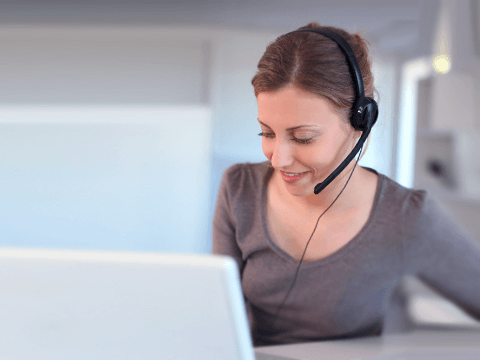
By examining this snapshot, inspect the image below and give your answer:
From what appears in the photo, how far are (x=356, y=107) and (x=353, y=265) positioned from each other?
1.08ft

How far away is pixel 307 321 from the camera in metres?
0.90

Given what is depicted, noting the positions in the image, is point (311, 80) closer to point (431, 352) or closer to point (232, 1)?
point (431, 352)

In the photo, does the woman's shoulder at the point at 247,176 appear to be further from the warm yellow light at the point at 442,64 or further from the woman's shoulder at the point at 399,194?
the warm yellow light at the point at 442,64

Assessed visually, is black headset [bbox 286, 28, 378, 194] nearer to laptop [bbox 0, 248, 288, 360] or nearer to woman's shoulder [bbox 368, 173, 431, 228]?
woman's shoulder [bbox 368, 173, 431, 228]

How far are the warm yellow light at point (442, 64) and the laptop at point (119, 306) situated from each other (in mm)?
1702

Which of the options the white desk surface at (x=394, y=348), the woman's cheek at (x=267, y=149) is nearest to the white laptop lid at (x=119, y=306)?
the white desk surface at (x=394, y=348)

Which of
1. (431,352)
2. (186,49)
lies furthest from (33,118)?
(186,49)

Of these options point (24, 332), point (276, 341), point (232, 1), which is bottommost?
point (276, 341)

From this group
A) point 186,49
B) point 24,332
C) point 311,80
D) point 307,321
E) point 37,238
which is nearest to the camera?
point 24,332

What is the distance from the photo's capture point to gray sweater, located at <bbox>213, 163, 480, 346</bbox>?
0.84 metres

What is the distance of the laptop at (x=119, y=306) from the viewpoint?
0.34 meters

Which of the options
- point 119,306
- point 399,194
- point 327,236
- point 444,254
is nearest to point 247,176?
point 327,236

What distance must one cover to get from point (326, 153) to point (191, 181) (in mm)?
502

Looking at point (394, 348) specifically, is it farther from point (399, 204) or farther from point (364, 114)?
point (364, 114)
